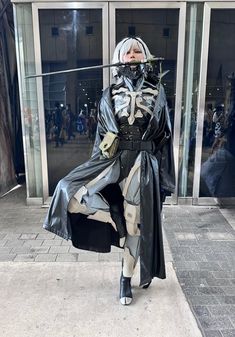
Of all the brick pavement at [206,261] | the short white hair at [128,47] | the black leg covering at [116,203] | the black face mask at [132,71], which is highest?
the short white hair at [128,47]

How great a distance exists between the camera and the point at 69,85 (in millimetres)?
3588

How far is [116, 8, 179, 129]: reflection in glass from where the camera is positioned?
342 centimetres

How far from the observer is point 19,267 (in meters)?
2.50

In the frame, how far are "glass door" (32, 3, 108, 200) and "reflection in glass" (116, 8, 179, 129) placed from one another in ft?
0.68

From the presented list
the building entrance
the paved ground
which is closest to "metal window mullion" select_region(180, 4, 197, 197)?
the building entrance

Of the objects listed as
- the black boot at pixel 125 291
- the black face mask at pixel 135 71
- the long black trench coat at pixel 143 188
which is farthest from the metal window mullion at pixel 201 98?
the black boot at pixel 125 291

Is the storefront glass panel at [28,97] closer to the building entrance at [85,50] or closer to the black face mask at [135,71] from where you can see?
the building entrance at [85,50]

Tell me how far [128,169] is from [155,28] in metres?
2.15

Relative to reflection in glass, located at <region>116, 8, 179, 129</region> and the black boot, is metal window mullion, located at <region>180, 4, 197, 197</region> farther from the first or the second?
the black boot

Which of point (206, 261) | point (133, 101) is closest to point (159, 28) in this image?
point (133, 101)

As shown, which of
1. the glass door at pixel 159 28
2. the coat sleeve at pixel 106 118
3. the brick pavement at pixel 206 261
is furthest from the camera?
the glass door at pixel 159 28

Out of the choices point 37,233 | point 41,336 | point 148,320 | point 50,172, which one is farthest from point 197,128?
point 41,336

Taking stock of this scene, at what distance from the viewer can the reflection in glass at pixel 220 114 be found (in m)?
3.47

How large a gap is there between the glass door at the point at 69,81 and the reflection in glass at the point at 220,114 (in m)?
1.18
